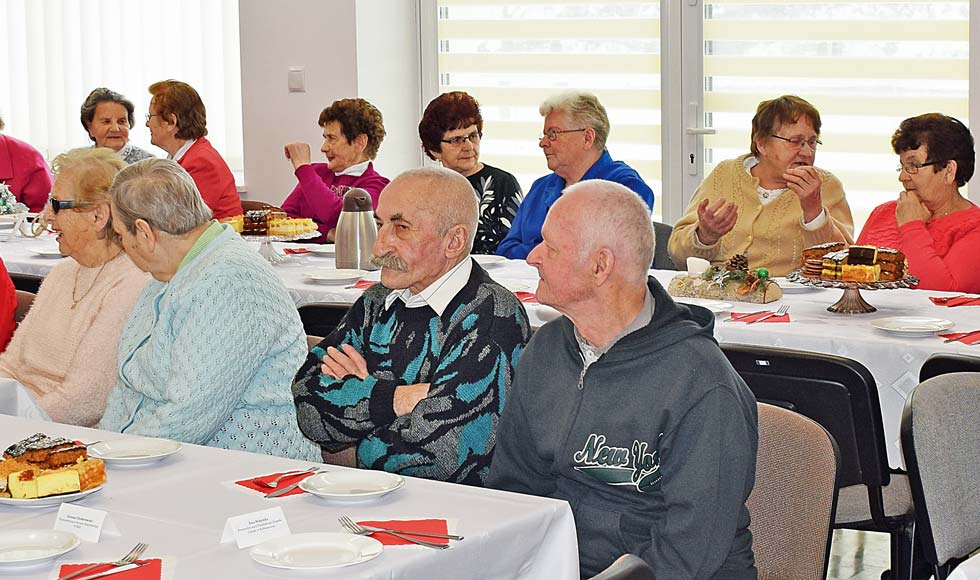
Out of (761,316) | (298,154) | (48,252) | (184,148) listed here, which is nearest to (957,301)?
(761,316)

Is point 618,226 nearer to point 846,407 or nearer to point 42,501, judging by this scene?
point 846,407

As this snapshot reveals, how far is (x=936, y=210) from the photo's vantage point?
3977mm

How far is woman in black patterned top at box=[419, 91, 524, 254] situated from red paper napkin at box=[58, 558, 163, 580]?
11.8 ft

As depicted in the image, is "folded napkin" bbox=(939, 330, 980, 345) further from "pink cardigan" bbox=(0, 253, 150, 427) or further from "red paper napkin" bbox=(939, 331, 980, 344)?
"pink cardigan" bbox=(0, 253, 150, 427)

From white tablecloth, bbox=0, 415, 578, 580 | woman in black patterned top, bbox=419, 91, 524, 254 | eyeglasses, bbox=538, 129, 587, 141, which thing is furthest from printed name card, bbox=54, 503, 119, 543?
woman in black patterned top, bbox=419, 91, 524, 254

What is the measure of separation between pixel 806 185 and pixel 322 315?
1654mm

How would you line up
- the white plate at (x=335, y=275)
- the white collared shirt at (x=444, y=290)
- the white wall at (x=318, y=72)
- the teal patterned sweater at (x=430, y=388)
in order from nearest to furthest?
the teal patterned sweater at (x=430, y=388) < the white collared shirt at (x=444, y=290) < the white plate at (x=335, y=275) < the white wall at (x=318, y=72)

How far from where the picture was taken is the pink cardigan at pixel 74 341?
3.22m

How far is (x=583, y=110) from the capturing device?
477 centimetres

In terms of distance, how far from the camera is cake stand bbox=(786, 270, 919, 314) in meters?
3.38

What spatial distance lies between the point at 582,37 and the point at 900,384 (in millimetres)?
4022

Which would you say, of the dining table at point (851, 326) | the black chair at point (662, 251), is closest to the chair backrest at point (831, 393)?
the dining table at point (851, 326)

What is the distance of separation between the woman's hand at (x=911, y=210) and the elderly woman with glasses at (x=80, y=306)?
7.73 feet

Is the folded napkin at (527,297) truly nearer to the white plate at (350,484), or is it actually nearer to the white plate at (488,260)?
the white plate at (488,260)
